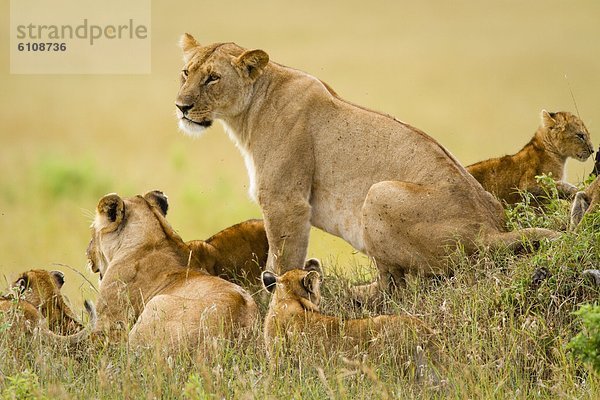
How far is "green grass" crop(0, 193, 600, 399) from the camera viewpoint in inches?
262

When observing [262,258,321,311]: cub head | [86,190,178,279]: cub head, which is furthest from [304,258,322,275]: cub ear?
[86,190,178,279]: cub head

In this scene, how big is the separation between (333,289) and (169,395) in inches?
94.3

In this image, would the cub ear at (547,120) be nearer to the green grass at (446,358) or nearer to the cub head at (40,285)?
the green grass at (446,358)

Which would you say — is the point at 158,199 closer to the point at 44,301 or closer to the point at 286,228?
the point at 286,228

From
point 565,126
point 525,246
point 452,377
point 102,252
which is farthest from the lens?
point 565,126

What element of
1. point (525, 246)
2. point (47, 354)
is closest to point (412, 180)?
point (525, 246)

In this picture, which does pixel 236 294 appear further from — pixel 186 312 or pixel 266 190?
pixel 266 190

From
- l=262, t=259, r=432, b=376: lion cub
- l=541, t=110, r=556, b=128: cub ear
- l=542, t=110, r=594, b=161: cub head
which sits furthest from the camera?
l=541, t=110, r=556, b=128: cub ear

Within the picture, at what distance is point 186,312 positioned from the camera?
24.9 feet

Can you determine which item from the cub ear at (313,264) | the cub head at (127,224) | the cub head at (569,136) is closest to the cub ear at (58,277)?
Answer: the cub head at (127,224)

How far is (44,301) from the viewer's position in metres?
8.22

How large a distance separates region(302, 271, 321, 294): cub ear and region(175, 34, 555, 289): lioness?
3.03ft

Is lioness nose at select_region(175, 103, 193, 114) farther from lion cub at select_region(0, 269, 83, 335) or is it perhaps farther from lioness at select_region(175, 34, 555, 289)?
lion cub at select_region(0, 269, 83, 335)

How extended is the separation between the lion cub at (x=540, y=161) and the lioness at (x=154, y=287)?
9.82ft
